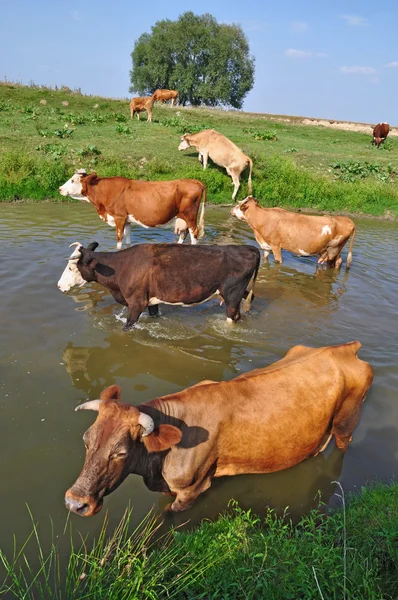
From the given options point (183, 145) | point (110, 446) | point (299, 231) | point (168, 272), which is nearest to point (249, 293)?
point (168, 272)

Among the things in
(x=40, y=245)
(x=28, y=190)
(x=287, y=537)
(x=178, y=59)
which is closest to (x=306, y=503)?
(x=287, y=537)

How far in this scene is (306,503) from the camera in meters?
4.27

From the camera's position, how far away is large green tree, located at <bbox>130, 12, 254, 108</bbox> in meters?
59.5

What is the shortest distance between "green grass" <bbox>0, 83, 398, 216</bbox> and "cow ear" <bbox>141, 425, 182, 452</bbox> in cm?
1362

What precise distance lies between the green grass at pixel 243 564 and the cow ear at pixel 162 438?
2.00 ft

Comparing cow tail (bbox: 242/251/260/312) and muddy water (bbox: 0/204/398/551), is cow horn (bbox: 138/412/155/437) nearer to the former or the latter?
muddy water (bbox: 0/204/398/551)

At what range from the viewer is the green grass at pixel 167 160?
627 inches

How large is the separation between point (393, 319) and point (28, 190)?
12.6 metres

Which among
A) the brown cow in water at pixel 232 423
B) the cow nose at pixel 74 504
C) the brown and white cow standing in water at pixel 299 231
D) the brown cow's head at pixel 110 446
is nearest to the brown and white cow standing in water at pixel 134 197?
the brown and white cow standing in water at pixel 299 231

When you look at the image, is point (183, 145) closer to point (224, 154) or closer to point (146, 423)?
point (224, 154)

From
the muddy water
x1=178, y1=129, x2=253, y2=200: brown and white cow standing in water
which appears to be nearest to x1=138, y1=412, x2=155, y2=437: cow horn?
the muddy water

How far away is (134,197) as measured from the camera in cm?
1078

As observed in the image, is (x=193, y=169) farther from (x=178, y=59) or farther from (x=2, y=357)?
(x=178, y=59)

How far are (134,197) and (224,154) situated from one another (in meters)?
8.49
